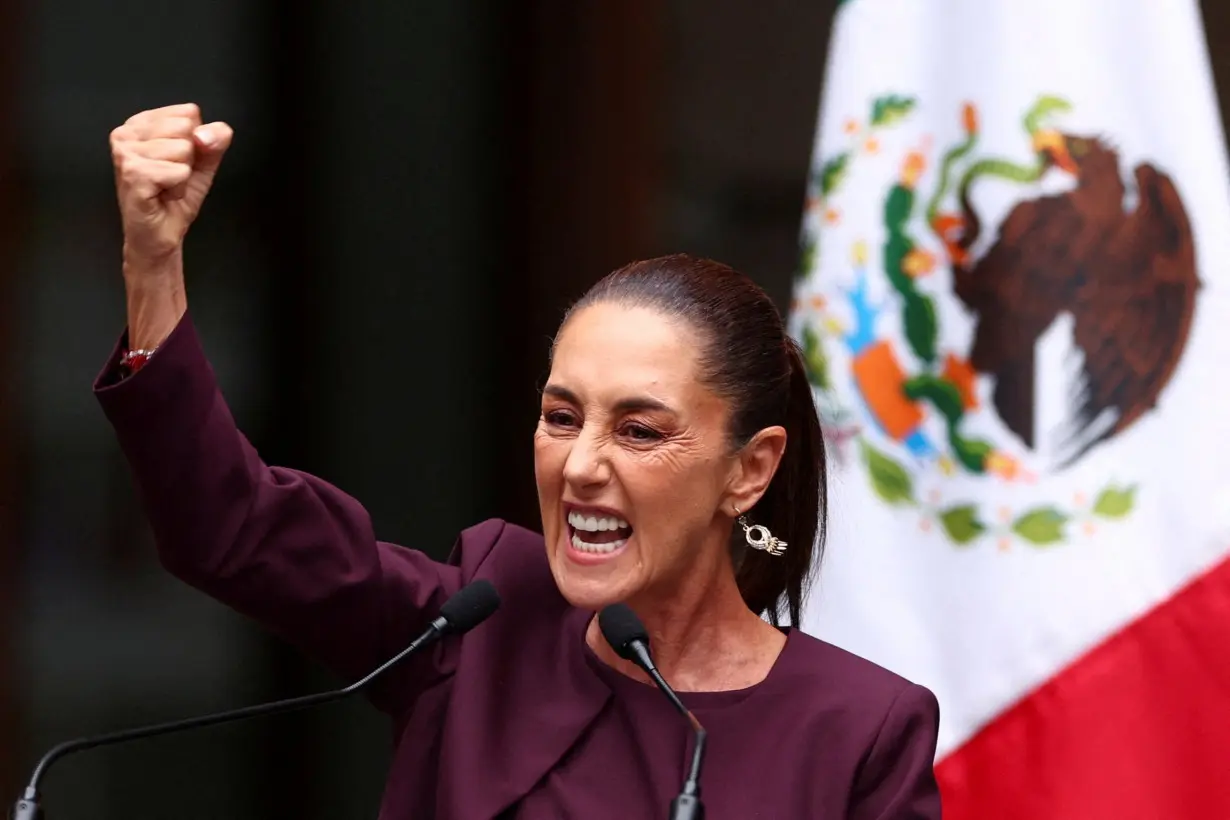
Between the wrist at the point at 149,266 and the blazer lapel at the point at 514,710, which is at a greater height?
the wrist at the point at 149,266

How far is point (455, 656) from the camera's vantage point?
180 centimetres

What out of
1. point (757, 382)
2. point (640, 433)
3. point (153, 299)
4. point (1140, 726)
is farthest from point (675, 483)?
point (1140, 726)

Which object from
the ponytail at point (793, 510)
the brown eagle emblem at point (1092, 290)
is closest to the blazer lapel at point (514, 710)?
the ponytail at point (793, 510)

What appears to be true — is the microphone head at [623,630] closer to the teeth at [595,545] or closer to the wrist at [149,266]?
the teeth at [595,545]

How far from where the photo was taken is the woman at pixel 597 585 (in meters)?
1.59

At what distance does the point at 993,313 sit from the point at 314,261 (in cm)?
120

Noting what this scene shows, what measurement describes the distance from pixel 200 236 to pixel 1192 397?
169 cm

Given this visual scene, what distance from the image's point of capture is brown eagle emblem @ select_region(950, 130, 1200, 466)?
2.29 m

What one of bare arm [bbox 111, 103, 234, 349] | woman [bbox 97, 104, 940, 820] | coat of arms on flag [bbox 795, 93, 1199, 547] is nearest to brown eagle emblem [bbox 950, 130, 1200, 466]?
coat of arms on flag [bbox 795, 93, 1199, 547]

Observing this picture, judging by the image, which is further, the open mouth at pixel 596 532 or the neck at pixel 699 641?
the neck at pixel 699 641

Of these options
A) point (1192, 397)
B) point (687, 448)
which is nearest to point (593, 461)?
point (687, 448)

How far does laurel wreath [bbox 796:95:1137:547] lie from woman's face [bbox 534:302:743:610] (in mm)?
736

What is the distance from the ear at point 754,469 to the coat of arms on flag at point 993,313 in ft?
2.13

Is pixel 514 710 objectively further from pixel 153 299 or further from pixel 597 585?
pixel 153 299
